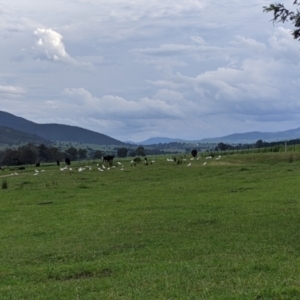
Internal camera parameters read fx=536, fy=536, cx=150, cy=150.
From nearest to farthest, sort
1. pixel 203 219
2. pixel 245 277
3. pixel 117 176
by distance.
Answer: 1. pixel 245 277
2. pixel 203 219
3. pixel 117 176

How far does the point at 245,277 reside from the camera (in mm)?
9211

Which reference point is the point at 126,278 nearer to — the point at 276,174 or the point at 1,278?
the point at 1,278

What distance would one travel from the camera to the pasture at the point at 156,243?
897 cm

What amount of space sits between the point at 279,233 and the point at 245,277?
5.01 m

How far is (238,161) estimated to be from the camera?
162 feet

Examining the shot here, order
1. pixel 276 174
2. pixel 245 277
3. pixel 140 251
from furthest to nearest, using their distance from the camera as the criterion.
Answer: pixel 276 174 < pixel 140 251 < pixel 245 277

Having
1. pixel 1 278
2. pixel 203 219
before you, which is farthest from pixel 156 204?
pixel 1 278

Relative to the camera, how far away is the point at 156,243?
13.6 metres

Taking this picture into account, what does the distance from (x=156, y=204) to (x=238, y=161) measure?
28.1m

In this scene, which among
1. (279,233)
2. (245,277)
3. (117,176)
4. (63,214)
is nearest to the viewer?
(245,277)

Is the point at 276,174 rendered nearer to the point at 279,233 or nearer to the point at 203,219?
the point at 203,219

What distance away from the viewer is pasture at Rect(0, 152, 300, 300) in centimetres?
897

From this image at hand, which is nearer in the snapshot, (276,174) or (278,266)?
(278,266)

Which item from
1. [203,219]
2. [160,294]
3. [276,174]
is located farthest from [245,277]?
[276,174]
